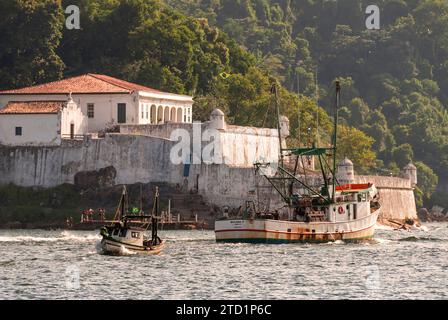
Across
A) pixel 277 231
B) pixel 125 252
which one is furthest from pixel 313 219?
pixel 125 252

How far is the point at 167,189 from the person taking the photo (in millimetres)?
150375

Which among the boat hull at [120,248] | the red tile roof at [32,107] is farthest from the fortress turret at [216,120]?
the boat hull at [120,248]

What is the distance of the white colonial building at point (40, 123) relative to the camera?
153875 millimetres

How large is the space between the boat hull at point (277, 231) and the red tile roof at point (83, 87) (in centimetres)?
3634

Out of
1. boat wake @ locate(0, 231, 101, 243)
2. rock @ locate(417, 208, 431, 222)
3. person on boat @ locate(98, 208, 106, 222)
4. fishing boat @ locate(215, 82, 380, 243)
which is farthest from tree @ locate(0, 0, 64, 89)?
fishing boat @ locate(215, 82, 380, 243)

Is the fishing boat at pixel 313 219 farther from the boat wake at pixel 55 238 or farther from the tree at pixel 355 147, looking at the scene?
the tree at pixel 355 147

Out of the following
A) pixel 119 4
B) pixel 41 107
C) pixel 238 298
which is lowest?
pixel 238 298

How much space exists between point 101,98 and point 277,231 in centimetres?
3963

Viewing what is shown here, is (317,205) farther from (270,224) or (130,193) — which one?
(130,193)

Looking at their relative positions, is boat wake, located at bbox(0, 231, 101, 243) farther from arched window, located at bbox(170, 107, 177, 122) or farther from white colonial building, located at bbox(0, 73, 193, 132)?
arched window, located at bbox(170, 107, 177, 122)

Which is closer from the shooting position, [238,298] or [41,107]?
[238,298]

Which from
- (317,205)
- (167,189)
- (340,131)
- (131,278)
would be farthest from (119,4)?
(131,278)

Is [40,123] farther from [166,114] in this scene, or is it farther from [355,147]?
[355,147]

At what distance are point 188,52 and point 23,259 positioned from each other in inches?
2818
